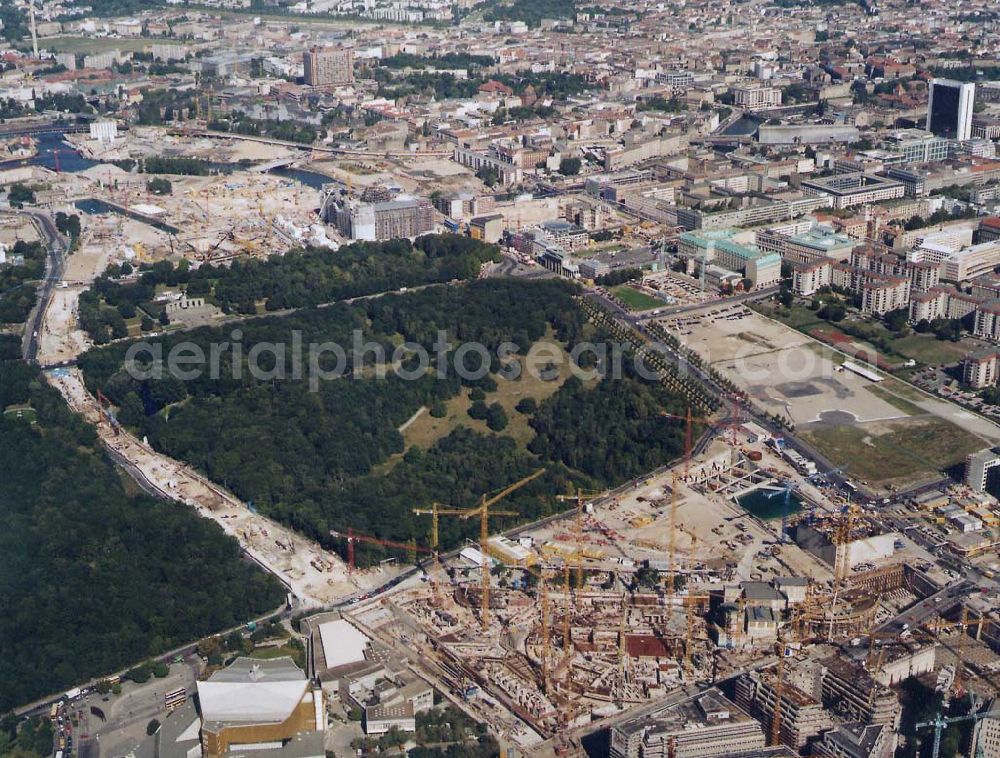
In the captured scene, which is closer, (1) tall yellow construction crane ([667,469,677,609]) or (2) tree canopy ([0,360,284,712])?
(2) tree canopy ([0,360,284,712])

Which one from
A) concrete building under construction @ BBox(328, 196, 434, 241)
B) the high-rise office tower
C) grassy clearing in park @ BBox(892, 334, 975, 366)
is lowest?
grassy clearing in park @ BBox(892, 334, 975, 366)

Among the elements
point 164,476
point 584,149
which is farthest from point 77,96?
point 164,476

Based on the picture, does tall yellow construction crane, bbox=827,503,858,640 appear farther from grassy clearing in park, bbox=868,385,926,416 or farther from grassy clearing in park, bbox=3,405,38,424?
grassy clearing in park, bbox=3,405,38,424

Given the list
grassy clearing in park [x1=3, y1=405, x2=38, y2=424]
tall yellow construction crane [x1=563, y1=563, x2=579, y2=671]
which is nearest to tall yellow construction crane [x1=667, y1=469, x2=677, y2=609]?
tall yellow construction crane [x1=563, y1=563, x2=579, y2=671]

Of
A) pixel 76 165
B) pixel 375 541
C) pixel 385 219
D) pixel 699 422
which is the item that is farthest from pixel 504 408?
pixel 76 165

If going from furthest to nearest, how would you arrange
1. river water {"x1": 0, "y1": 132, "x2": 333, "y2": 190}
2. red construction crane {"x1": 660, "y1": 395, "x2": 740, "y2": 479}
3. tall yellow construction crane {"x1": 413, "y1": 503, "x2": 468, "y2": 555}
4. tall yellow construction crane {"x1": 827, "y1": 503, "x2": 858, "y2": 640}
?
river water {"x1": 0, "y1": 132, "x2": 333, "y2": 190}, red construction crane {"x1": 660, "y1": 395, "x2": 740, "y2": 479}, tall yellow construction crane {"x1": 413, "y1": 503, "x2": 468, "y2": 555}, tall yellow construction crane {"x1": 827, "y1": 503, "x2": 858, "y2": 640}

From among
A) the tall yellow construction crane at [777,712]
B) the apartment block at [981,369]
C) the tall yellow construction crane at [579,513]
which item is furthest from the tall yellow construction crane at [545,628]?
the apartment block at [981,369]
